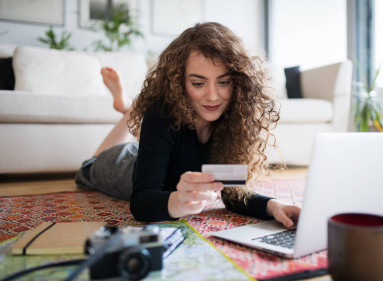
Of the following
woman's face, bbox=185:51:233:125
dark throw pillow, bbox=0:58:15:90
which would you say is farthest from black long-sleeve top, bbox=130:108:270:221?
dark throw pillow, bbox=0:58:15:90

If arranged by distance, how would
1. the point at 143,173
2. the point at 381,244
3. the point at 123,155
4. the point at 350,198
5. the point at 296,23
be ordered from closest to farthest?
the point at 381,244 → the point at 350,198 → the point at 143,173 → the point at 123,155 → the point at 296,23

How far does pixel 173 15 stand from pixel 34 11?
155cm

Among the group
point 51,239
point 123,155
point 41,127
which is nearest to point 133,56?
point 41,127

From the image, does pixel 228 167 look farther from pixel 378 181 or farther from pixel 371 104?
pixel 371 104

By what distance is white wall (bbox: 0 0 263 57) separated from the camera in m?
3.41

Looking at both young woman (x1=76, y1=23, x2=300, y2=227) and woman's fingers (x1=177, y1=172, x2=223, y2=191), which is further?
young woman (x1=76, y1=23, x2=300, y2=227)

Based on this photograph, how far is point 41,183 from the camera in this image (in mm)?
2115

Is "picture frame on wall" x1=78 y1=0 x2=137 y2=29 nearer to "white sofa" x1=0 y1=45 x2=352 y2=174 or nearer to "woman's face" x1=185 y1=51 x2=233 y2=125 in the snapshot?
"white sofa" x1=0 y1=45 x2=352 y2=174

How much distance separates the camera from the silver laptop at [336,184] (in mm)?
617

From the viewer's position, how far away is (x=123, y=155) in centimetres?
164

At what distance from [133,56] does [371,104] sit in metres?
2.10

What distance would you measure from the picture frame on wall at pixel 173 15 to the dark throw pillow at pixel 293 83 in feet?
4.96

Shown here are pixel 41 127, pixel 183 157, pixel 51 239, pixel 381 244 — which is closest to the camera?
pixel 381 244

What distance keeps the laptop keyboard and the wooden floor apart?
0.86 meters
